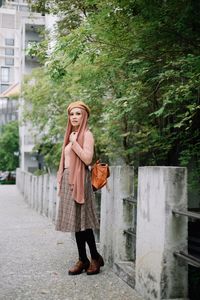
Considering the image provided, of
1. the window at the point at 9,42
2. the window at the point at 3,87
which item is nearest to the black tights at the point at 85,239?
the window at the point at 3,87

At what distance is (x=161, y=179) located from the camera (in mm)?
4059

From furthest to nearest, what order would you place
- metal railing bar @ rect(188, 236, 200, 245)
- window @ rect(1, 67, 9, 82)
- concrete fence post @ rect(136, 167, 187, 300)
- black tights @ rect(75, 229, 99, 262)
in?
window @ rect(1, 67, 9, 82)
black tights @ rect(75, 229, 99, 262)
metal railing bar @ rect(188, 236, 200, 245)
concrete fence post @ rect(136, 167, 187, 300)

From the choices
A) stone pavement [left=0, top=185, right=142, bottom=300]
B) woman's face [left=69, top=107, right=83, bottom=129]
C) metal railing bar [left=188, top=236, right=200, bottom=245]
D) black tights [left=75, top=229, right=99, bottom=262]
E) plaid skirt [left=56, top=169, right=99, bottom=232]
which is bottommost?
stone pavement [left=0, top=185, right=142, bottom=300]

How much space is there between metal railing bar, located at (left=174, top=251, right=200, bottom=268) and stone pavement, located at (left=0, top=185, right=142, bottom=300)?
0.78 m

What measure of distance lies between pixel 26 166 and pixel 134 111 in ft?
117

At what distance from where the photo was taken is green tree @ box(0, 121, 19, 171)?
46719 mm

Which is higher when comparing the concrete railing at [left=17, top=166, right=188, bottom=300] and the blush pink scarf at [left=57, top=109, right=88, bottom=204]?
the blush pink scarf at [left=57, top=109, right=88, bottom=204]

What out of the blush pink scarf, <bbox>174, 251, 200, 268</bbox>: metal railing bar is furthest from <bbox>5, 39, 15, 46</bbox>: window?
<bbox>174, 251, 200, 268</bbox>: metal railing bar

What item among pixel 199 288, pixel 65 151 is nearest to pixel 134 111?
pixel 65 151

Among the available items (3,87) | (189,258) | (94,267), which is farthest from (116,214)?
(3,87)

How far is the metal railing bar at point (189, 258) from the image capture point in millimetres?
3658

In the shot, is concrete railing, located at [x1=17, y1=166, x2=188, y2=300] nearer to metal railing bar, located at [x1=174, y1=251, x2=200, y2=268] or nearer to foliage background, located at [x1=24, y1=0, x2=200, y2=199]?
metal railing bar, located at [x1=174, y1=251, x2=200, y2=268]

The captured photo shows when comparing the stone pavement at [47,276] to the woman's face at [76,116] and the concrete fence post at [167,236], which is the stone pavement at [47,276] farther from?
the woman's face at [76,116]

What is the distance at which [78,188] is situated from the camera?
196 inches
